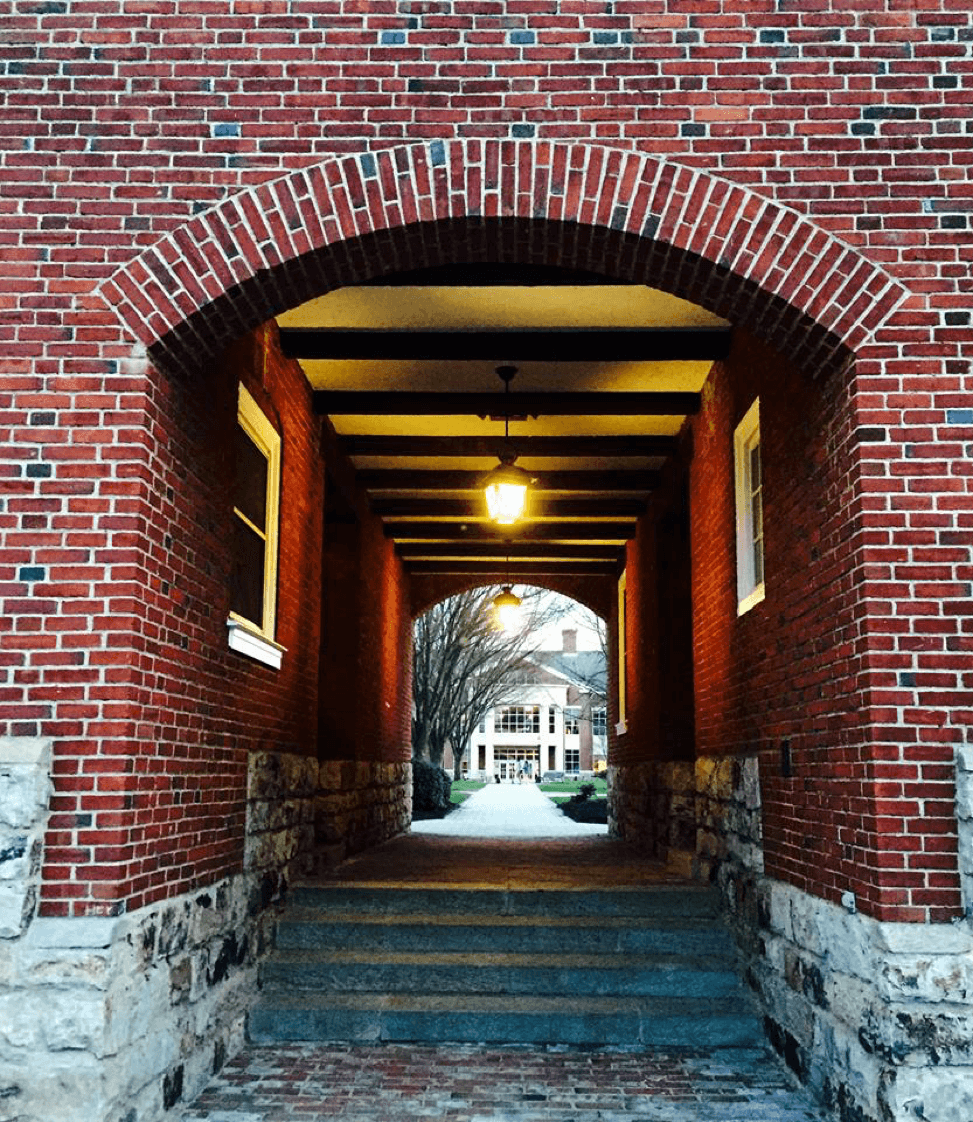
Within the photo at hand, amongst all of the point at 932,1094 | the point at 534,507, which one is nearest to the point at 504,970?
the point at 932,1094

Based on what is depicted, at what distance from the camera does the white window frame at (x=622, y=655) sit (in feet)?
45.7

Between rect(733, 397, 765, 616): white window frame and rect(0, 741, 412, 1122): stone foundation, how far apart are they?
3606 mm

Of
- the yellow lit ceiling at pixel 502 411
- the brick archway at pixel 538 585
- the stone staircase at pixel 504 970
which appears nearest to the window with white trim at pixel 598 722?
the brick archway at pixel 538 585

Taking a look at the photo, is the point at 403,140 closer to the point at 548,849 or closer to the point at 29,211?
the point at 29,211

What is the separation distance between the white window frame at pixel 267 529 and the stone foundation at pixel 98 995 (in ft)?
4.76

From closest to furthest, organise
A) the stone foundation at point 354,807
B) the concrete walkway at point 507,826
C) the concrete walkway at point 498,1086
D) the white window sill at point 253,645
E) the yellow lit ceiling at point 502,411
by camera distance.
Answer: the concrete walkway at point 498,1086 → the white window sill at point 253,645 → the yellow lit ceiling at point 502,411 → the stone foundation at point 354,807 → the concrete walkway at point 507,826

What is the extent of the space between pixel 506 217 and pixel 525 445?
16.3 feet

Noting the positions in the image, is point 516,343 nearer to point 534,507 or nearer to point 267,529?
point 267,529

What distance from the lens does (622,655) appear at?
47.3 feet

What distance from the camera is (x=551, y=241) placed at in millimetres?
5121

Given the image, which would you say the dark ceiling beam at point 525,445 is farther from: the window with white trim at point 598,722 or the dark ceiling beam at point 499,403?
the window with white trim at point 598,722

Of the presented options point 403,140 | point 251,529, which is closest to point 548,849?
point 251,529

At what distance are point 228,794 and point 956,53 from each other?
16.4 ft

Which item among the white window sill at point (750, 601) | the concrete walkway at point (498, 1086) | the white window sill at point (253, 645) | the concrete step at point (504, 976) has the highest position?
the white window sill at point (750, 601)
